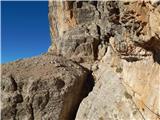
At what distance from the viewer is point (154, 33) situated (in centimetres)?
1917

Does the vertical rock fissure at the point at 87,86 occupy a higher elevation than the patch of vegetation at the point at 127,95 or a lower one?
lower

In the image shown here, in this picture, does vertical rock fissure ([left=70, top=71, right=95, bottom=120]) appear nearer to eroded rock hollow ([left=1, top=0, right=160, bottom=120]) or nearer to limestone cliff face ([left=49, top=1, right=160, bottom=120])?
eroded rock hollow ([left=1, top=0, right=160, bottom=120])

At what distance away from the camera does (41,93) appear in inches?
1164

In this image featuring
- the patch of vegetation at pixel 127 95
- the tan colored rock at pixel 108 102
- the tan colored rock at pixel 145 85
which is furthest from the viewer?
the patch of vegetation at pixel 127 95

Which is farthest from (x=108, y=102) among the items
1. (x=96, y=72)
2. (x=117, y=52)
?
(x=96, y=72)

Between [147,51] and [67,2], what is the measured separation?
18.3m

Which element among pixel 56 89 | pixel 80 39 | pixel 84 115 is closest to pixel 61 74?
pixel 56 89

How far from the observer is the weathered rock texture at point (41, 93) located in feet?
96.1

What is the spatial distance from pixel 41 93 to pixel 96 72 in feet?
21.1

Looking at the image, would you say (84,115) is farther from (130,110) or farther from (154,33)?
(154,33)

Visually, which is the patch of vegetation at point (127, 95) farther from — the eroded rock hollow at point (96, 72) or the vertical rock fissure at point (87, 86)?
the vertical rock fissure at point (87, 86)

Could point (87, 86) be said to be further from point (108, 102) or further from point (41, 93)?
point (41, 93)

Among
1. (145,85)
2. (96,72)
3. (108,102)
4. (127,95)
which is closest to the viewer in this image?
(145,85)

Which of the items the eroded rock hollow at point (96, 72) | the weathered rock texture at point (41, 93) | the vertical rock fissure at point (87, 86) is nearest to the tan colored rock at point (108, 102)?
the eroded rock hollow at point (96, 72)
